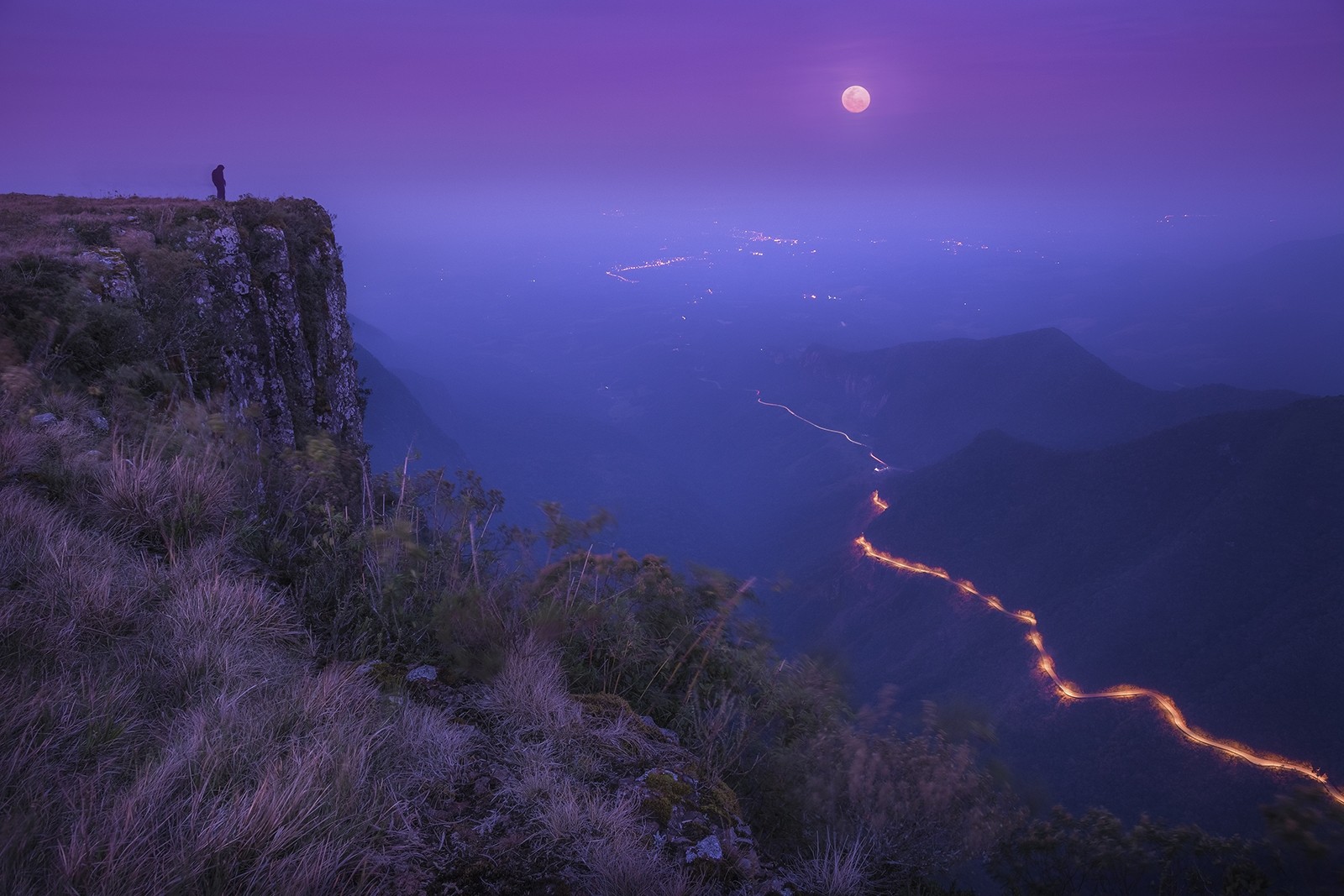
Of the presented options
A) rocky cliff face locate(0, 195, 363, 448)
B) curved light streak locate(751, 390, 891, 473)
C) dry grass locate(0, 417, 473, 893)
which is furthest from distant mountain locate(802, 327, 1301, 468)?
dry grass locate(0, 417, 473, 893)

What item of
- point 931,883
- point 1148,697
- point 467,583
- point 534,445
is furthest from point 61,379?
point 534,445

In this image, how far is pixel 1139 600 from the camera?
29.2m

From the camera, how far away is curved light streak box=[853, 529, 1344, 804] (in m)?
16.5

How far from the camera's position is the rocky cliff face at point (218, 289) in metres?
8.86

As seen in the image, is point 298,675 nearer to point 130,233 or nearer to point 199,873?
Result: point 199,873

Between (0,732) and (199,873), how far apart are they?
3.15 ft

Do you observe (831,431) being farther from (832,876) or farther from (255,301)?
(832,876)

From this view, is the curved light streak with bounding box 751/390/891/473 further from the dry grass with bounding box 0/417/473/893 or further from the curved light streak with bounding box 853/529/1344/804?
the dry grass with bounding box 0/417/473/893

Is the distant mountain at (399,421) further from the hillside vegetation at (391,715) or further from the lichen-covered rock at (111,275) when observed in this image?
the hillside vegetation at (391,715)

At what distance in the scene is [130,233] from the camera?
38.4 ft

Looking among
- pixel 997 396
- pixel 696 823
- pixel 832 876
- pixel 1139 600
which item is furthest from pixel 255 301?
pixel 997 396

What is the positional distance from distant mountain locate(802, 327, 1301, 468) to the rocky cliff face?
232 feet

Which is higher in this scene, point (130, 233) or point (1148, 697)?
point (130, 233)

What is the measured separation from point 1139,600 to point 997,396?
66.7m
